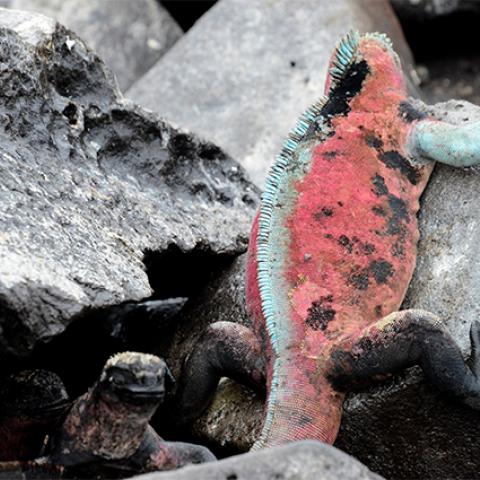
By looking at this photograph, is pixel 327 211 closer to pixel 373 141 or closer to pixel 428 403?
pixel 373 141

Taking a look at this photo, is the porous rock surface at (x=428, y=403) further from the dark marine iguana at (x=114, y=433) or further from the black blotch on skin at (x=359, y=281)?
the dark marine iguana at (x=114, y=433)

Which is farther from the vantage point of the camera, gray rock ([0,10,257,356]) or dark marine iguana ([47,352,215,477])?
gray rock ([0,10,257,356])

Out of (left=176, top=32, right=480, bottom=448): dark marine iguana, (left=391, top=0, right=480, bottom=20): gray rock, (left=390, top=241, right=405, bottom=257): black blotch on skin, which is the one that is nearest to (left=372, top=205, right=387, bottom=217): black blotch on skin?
(left=176, top=32, right=480, bottom=448): dark marine iguana

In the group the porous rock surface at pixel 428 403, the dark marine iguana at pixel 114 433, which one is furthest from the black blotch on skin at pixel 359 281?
the dark marine iguana at pixel 114 433

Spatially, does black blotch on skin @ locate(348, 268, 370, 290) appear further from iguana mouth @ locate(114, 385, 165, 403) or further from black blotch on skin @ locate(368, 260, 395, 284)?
iguana mouth @ locate(114, 385, 165, 403)

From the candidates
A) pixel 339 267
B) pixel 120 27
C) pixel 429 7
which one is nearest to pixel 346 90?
pixel 339 267

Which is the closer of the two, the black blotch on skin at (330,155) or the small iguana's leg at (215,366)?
the small iguana's leg at (215,366)
